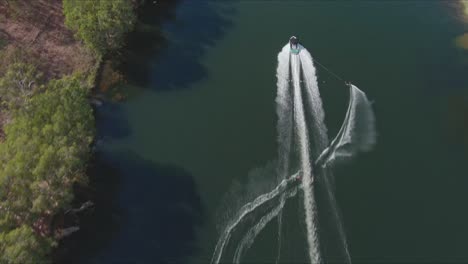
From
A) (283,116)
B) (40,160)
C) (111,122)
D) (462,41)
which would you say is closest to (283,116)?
(283,116)

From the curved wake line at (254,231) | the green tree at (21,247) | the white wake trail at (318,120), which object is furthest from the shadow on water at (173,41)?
the green tree at (21,247)

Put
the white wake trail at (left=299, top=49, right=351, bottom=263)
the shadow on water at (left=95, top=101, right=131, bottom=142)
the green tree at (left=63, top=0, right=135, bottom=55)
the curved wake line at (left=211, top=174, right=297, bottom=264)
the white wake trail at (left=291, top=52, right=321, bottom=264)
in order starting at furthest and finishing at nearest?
the green tree at (left=63, top=0, right=135, bottom=55)
the shadow on water at (left=95, top=101, right=131, bottom=142)
the white wake trail at (left=299, top=49, right=351, bottom=263)
the curved wake line at (left=211, top=174, right=297, bottom=264)
the white wake trail at (left=291, top=52, right=321, bottom=264)

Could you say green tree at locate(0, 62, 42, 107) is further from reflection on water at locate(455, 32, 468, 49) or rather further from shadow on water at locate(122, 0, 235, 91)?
reflection on water at locate(455, 32, 468, 49)

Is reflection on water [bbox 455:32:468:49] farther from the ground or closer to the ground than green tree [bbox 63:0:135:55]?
farther from the ground

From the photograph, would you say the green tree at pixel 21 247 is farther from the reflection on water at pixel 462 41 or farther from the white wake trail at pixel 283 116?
the reflection on water at pixel 462 41

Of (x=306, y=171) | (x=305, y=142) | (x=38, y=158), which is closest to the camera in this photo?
(x=38, y=158)

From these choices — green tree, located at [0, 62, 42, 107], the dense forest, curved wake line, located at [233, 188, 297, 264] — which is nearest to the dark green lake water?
curved wake line, located at [233, 188, 297, 264]

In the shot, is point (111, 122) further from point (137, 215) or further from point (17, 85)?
point (137, 215)
